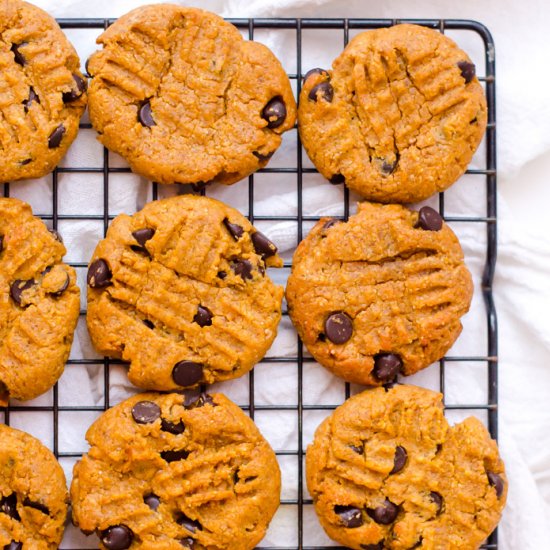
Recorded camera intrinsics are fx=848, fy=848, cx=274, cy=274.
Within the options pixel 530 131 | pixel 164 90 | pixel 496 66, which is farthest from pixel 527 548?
pixel 164 90

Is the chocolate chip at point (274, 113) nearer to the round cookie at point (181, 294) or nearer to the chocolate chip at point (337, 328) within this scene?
the round cookie at point (181, 294)

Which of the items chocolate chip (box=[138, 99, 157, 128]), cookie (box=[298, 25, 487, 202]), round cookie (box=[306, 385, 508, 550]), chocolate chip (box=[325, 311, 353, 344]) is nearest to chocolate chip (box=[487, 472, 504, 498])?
round cookie (box=[306, 385, 508, 550])

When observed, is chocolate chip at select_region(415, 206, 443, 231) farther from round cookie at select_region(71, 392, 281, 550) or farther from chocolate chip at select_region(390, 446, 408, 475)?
round cookie at select_region(71, 392, 281, 550)

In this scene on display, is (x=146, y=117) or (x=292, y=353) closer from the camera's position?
(x=146, y=117)

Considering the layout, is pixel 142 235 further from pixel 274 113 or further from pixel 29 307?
pixel 274 113

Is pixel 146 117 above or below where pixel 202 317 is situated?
above

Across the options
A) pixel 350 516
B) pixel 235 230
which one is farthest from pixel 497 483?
pixel 235 230
